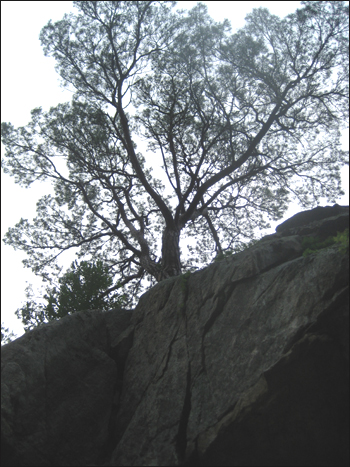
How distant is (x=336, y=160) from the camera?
54.2 feet

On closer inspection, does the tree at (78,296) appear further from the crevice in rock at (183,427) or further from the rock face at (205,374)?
the crevice in rock at (183,427)

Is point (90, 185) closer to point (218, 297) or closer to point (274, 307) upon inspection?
point (218, 297)

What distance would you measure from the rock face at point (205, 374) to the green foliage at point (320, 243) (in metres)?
0.16

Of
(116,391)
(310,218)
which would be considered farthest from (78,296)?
(310,218)

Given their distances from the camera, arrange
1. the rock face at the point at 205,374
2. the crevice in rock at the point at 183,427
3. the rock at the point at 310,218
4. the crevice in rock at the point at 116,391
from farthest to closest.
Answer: the rock at the point at 310,218, the crevice in rock at the point at 116,391, the crevice in rock at the point at 183,427, the rock face at the point at 205,374

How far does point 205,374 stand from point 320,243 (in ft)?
11.3

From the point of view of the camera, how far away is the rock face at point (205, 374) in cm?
642

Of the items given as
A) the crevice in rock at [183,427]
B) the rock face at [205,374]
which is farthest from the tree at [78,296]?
the crevice in rock at [183,427]

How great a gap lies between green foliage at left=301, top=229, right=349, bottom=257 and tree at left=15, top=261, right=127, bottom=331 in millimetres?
5745

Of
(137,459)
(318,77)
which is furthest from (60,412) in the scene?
(318,77)

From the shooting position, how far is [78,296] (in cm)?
1150

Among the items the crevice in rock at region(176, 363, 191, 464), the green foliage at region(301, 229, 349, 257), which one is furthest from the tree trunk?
the crevice in rock at region(176, 363, 191, 464)

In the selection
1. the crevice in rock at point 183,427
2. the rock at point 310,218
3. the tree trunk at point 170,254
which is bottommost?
the crevice in rock at point 183,427

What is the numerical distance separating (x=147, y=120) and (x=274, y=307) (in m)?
10.7
